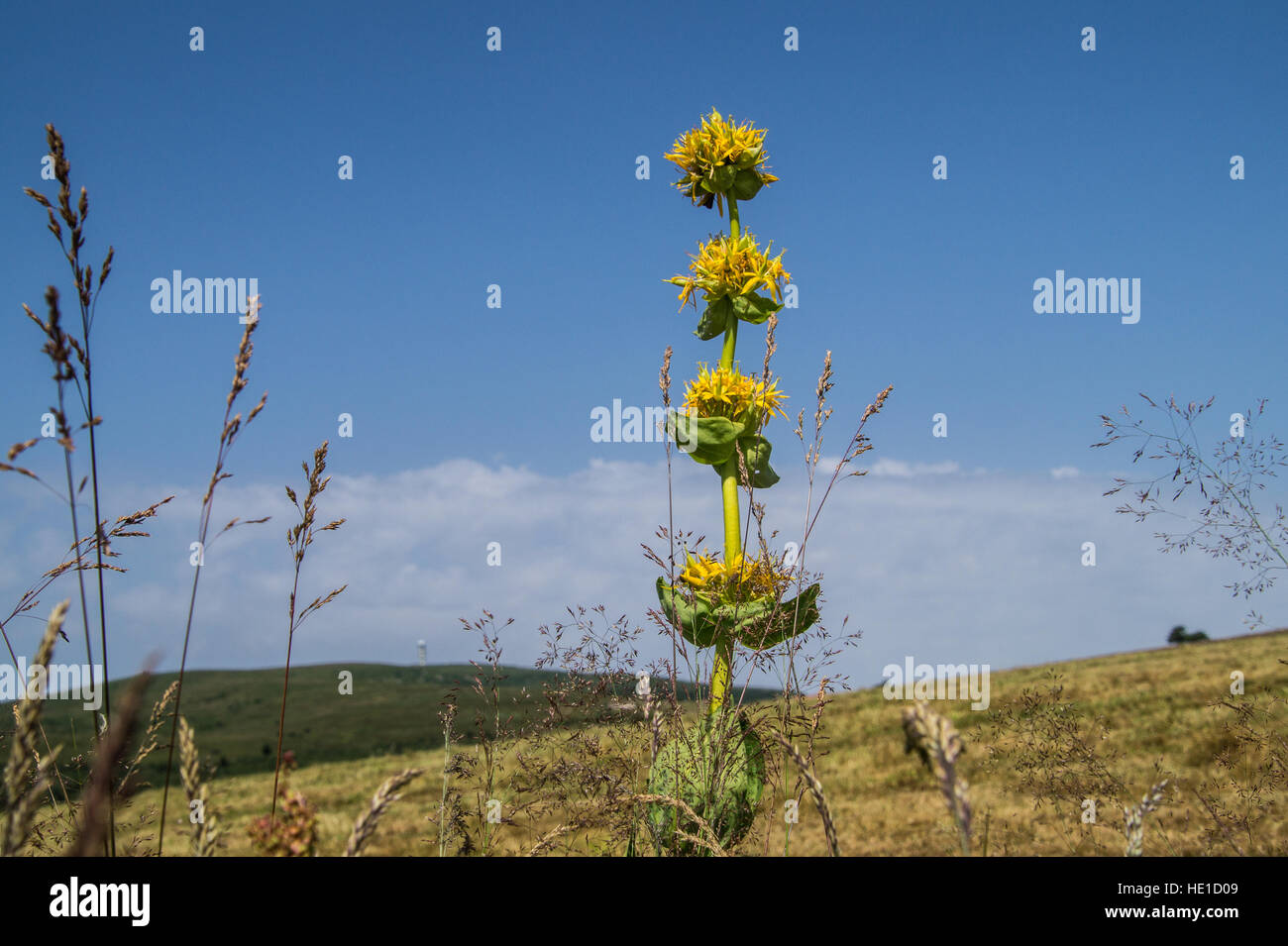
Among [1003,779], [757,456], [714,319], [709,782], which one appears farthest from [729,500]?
[1003,779]

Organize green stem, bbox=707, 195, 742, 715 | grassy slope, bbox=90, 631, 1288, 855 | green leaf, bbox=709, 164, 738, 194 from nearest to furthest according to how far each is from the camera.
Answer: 1. green stem, bbox=707, 195, 742, 715
2. green leaf, bbox=709, 164, 738, 194
3. grassy slope, bbox=90, 631, 1288, 855

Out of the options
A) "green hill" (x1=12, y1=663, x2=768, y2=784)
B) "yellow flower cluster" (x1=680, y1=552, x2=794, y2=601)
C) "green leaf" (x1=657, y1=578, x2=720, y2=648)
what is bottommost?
"green hill" (x1=12, y1=663, x2=768, y2=784)

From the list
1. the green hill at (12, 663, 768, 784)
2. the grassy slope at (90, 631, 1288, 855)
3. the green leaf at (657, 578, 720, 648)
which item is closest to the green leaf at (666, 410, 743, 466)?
the green leaf at (657, 578, 720, 648)

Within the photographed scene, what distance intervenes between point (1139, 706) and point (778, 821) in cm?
1801

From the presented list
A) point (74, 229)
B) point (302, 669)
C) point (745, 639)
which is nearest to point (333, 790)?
point (745, 639)

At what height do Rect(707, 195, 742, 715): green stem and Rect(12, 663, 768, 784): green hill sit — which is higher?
Rect(707, 195, 742, 715): green stem

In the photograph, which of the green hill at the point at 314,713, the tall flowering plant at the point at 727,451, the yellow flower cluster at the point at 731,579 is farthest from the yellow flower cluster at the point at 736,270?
the green hill at the point at 314,713

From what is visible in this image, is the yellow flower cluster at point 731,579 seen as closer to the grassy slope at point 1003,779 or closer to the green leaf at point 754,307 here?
the grassy slope at point 1003,779

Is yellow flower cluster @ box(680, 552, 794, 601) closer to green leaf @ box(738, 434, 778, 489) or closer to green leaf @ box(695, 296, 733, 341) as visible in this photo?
green leaf @ box(738, 434, 778, 489)

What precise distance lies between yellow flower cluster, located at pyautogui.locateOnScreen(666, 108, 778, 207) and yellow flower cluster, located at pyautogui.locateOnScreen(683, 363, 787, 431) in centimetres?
130

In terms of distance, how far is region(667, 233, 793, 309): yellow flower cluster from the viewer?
4906 mm

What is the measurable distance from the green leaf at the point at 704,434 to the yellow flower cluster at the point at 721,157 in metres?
1.59

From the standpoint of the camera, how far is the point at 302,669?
3666 inches

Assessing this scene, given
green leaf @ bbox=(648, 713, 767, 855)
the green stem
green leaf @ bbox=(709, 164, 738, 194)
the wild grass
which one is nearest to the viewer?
the wild grass
